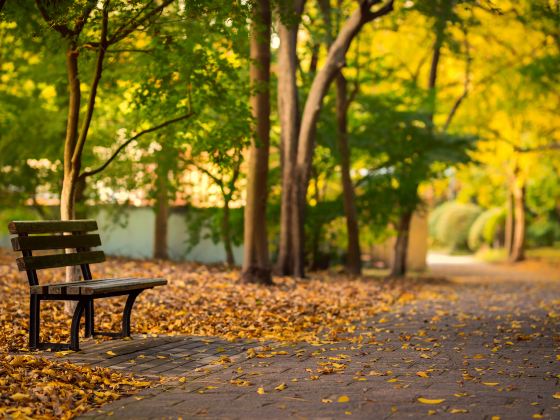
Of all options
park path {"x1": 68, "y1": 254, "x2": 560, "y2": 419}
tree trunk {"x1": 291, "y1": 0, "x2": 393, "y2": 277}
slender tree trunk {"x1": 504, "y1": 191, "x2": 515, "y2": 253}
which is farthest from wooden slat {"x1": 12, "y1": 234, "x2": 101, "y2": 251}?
slender tree trunk {"x1": 504, "y1": 191, "x2": 515, "y2": 253}

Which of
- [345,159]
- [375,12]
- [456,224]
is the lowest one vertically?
[456,224]

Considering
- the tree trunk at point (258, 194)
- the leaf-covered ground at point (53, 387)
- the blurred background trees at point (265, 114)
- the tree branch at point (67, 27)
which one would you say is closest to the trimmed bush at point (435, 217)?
the blurred background trees at point (265, 114)

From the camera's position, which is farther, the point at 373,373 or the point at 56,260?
the point at 56,260

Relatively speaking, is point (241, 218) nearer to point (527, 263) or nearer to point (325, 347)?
point (325, 347)

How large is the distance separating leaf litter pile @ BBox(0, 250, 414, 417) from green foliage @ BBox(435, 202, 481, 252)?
25102 mm

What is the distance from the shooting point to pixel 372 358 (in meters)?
8.25

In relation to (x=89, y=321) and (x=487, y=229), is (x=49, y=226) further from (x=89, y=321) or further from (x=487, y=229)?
(x=487, y=229)

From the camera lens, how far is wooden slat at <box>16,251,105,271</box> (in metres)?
8.01

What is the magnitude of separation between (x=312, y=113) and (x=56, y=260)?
30.7ft

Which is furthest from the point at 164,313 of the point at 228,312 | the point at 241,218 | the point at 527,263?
the point at 527,263

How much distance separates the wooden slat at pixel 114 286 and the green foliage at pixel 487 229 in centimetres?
3155

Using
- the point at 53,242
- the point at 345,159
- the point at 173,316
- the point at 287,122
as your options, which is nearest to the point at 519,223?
the point at 345,159

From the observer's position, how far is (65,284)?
7863 mm

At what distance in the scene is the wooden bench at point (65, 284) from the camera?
310 inches
